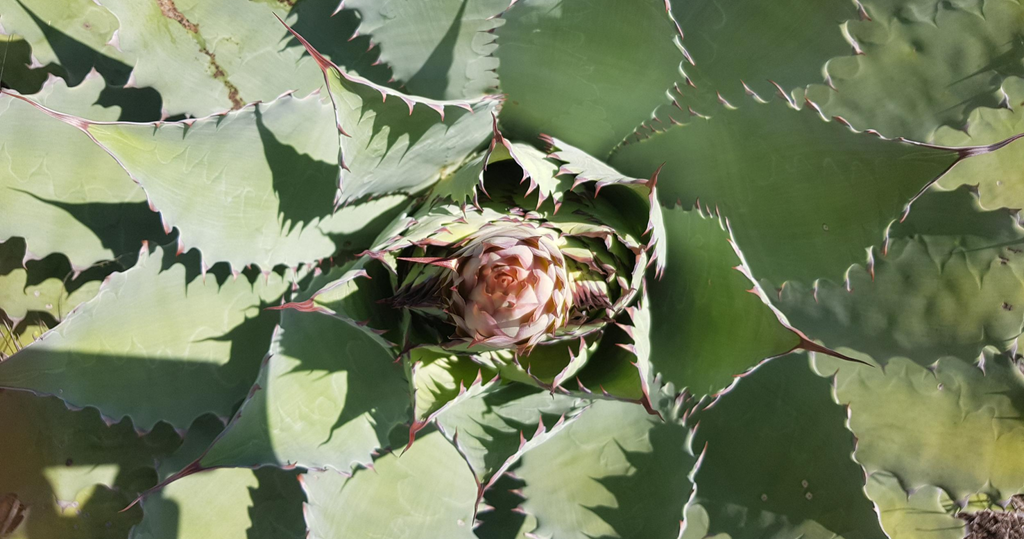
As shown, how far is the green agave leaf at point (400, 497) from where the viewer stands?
0.99m

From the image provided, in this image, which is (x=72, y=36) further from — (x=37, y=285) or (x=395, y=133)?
(x=395, y=133)

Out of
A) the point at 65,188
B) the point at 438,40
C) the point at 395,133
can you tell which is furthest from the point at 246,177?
the point at 65,188

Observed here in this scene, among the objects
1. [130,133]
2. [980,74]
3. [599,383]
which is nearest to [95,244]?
[130,133]

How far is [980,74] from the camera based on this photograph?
39.6 inches

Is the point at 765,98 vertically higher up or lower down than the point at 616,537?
higher up

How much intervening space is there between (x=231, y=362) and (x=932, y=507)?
1341mm

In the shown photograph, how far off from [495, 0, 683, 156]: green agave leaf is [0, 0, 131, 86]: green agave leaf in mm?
745

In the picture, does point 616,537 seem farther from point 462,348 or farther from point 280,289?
point 280,289

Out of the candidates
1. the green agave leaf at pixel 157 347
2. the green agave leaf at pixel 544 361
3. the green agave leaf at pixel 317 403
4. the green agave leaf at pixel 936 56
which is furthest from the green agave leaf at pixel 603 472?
the green agave leaf at pixel 936 56

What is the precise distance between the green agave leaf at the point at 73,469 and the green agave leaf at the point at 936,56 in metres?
1.42

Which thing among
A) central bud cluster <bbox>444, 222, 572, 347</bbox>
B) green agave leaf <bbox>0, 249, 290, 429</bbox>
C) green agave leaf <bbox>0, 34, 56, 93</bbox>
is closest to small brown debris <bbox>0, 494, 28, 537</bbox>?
green agave leaf <bbox>0, 249, 290, 429</bbox>

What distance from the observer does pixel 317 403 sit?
93 cm

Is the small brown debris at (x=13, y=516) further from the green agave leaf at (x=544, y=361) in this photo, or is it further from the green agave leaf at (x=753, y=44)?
the green agave leaf at (x=753, y=44)

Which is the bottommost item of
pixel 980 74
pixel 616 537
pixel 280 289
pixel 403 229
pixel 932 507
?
pixel 932 507
